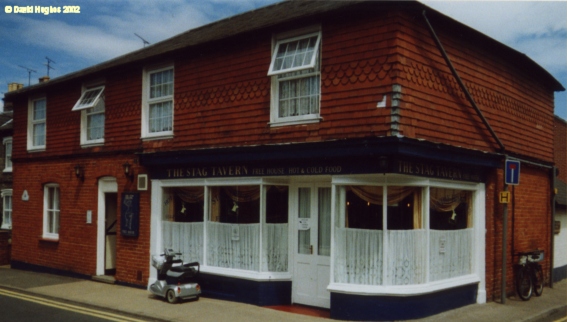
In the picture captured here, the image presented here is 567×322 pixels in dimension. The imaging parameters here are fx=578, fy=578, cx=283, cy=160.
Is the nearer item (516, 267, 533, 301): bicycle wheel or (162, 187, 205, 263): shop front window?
(516, 267, 533, 301): bicycle wheel

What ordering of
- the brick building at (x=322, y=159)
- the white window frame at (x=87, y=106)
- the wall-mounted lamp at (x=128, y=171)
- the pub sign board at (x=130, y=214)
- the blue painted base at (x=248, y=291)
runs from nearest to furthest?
1. the brick building at (x=322, y=159)
2. the blue painted base at (x=248, y=291)
3. the pub sign board at (x=130, y=214)
4. the wall-mounted lamp at (x=128, y=171)
5. the white window frame at (x=87, y=106)

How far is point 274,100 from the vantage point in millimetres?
11289

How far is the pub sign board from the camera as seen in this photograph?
1369cm

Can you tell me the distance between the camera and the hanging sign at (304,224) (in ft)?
36.6

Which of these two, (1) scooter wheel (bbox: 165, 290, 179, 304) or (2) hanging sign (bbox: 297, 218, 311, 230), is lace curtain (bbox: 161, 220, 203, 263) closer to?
→ (1) scooter wheel (bbox: 165, 290, 179, 304)

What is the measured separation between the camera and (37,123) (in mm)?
17422

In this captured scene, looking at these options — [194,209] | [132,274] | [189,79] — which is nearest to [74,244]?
[132,274]

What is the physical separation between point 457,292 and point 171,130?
7.10m

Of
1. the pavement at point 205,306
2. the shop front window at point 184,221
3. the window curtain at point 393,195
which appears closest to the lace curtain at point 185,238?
the shop front window at point 184,221

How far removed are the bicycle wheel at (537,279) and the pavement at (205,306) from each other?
171mm

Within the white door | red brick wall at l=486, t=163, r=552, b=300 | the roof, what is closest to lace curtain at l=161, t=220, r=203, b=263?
the white door

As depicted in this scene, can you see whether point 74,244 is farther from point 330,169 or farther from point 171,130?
point 330,169

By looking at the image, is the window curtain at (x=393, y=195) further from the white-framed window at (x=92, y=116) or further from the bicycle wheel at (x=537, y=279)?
the white-framed window at (x=92, y=116)

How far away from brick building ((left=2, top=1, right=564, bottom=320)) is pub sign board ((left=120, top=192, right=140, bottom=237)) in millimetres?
39
